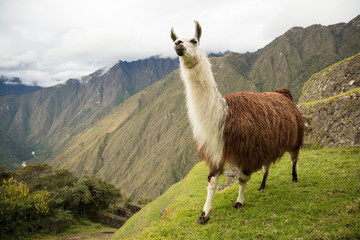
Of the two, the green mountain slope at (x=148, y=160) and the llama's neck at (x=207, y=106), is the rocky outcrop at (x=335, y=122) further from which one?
the green mountain slope at (x=148, y=160)

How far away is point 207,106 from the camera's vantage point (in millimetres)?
4078

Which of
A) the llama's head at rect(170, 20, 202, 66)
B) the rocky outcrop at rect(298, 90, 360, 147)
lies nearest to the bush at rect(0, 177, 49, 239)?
the llama's head at rect(170, 20, 202, 66)

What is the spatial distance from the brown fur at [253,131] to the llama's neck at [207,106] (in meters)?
0.17

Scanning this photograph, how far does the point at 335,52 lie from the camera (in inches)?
7121

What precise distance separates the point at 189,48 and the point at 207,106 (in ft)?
4.17

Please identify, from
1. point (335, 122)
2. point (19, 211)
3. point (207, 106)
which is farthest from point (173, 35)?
point (19, 211)

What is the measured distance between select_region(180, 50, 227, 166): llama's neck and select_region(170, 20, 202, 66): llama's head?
0.11 meters

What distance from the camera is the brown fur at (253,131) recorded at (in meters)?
4.08

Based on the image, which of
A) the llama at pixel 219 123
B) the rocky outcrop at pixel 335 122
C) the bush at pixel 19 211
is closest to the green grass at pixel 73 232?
the bush at pixel 19 211

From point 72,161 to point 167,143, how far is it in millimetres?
105624

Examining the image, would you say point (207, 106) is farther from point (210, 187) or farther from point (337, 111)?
point (337, 111)

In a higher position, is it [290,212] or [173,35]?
[173,35]

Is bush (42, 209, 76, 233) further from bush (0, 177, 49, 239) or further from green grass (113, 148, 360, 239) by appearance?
green grass (113, 148, 360, 239)

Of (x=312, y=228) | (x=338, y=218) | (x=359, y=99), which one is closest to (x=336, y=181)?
(x=338, y=218)
